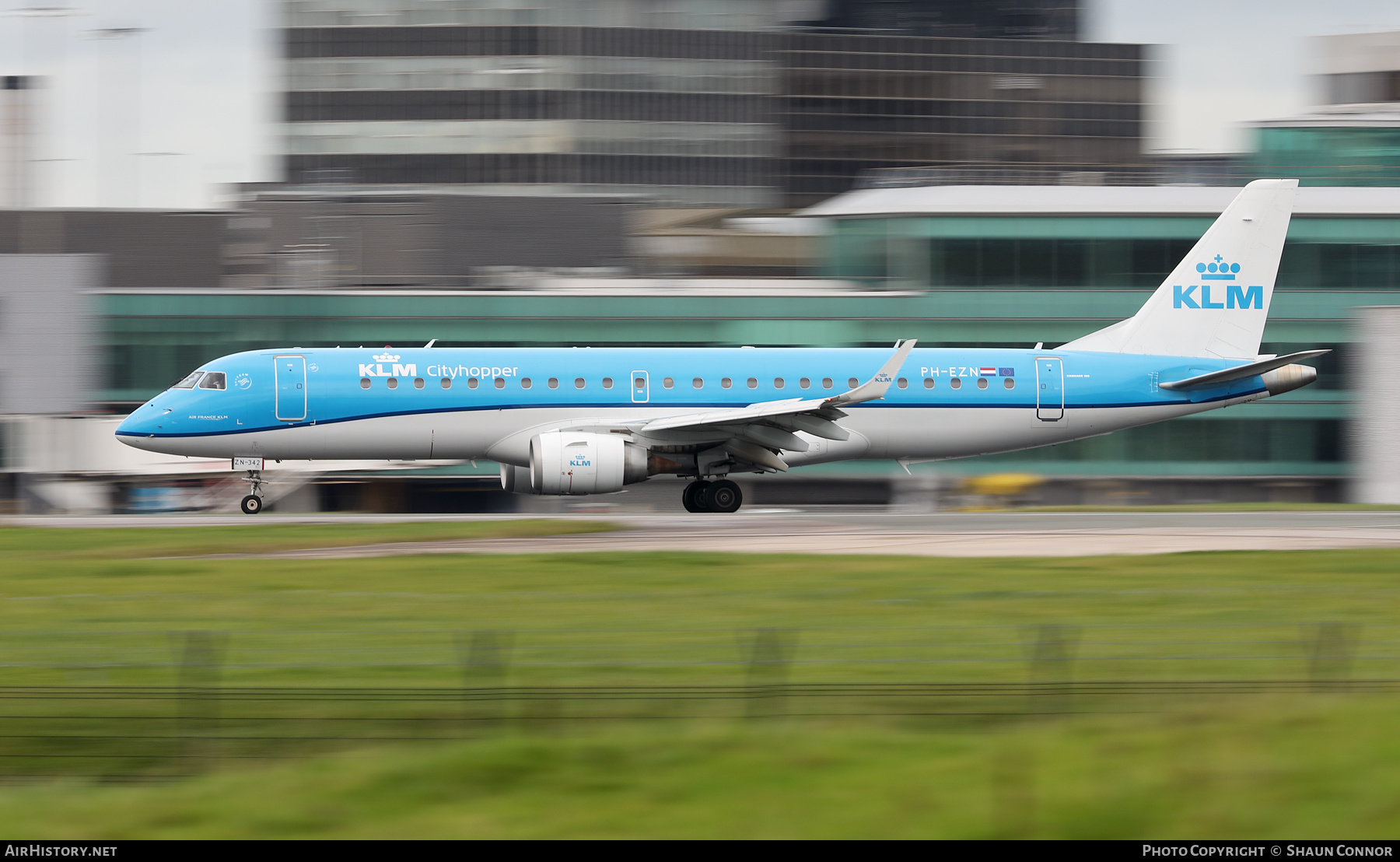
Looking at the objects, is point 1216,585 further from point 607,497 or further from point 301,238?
point 301,238

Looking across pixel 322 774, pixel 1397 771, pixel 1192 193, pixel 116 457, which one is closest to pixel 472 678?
pixel 322 774

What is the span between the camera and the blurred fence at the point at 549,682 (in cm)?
1130

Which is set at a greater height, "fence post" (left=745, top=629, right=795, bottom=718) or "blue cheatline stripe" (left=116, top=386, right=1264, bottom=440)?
"blue cheatline stripe" (left=116, top=386, right=1264, bottom=440)

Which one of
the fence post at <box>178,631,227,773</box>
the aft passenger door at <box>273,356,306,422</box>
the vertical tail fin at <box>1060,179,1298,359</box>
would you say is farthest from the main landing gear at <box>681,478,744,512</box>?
the fence post at <box>178,631,227,773</box>

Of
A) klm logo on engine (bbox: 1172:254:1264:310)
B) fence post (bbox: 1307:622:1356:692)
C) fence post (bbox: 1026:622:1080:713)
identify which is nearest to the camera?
fence post (bbox: 1026:622:1080:713)

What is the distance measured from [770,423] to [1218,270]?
13346 mm

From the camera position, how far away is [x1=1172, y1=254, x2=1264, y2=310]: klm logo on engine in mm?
36688

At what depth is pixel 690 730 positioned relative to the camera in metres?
11.0

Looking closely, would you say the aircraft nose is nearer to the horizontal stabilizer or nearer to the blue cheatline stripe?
the blue cheatline stripe

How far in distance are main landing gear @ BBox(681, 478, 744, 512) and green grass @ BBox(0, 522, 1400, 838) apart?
16.0 metres

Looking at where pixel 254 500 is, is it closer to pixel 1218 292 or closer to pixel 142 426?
pixel 142 426

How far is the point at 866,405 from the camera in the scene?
111 ft

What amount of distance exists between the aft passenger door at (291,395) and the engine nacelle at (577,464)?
5217mm

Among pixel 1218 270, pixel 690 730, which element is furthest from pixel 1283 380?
pixel 690 730
